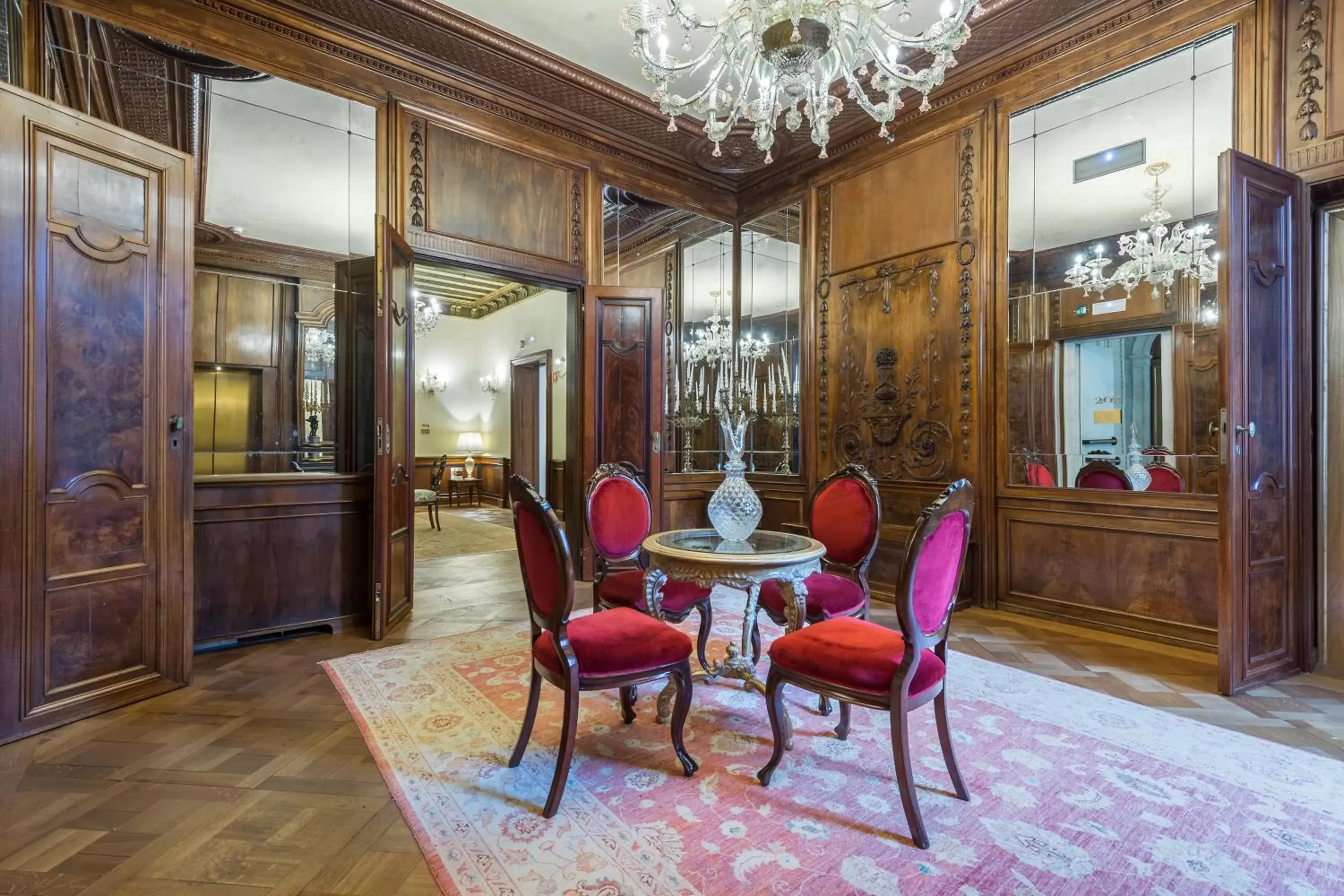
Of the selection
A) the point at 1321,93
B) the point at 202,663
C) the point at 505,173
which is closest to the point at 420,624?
the point at 202,663

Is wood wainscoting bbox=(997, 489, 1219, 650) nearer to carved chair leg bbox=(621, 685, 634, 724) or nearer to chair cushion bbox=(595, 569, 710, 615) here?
chair cushion bbox=(595, 569, 710, 615)

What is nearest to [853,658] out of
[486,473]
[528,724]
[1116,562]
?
[528,724]

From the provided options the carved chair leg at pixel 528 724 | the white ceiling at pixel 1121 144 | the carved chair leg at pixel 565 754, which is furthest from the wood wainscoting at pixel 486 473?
the carved chair leg at pixel 565 754

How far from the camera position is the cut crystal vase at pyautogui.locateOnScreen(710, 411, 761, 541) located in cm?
250

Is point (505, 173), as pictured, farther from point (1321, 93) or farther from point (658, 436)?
point (1321, 93)

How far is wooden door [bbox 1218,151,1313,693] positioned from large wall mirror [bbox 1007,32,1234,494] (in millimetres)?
244

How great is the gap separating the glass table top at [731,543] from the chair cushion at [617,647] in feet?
1.13

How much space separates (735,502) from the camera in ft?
8.21

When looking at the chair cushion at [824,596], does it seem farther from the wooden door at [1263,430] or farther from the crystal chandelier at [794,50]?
the crystal chandelier at [794,50]

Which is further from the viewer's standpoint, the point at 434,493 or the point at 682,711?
the point at 434,493

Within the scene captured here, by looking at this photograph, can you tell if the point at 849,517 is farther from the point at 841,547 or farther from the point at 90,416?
the point at 90,416

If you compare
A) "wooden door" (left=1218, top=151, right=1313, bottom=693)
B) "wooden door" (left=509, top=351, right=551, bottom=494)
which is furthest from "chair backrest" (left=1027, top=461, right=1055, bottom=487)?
"wooden door" (left=509, top=351, right=551, bottom=494)

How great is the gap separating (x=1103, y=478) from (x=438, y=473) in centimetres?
869

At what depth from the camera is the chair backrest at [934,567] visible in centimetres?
172
